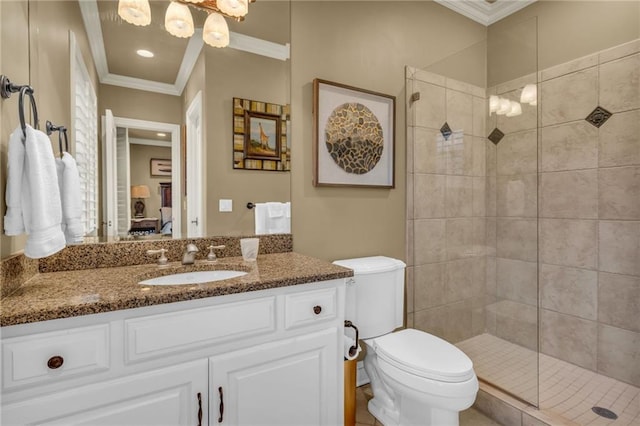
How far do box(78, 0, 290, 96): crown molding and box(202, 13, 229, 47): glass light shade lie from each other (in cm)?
3

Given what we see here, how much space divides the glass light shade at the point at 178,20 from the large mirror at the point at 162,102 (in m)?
0.03

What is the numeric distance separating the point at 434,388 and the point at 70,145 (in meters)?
1.85

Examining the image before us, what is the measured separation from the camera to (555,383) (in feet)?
6.51

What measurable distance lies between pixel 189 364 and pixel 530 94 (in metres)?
2.66

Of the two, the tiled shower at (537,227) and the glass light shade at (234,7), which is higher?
the glass light shade at (234,7)

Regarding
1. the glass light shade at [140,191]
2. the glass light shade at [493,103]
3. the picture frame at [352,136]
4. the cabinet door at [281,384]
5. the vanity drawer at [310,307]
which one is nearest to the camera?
the cabinet door at [281,384]

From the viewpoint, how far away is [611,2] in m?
2.02

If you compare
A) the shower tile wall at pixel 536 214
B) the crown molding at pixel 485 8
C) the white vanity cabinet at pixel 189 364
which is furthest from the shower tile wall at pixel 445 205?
the white vanity cabinet at pixel 189 364

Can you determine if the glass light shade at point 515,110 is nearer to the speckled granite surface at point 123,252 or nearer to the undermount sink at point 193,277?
the speckled granite surface at point 123,252

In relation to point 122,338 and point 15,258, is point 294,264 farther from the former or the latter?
point 15,258

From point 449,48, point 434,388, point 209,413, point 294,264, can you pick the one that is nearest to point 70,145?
point 294,264

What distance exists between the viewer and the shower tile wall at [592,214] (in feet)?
6.36

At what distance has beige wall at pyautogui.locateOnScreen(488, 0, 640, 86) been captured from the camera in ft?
6.54

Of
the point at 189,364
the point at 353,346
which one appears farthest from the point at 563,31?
the point at 189,364
